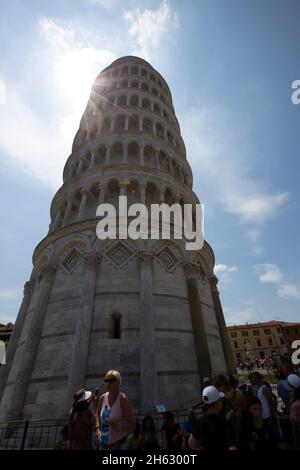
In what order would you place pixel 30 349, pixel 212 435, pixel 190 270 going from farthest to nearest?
1. pixel 190 270
2. pixel 30 349
3. pixel 212 435

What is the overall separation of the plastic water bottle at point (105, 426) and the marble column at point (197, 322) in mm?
7875

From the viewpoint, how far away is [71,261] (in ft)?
41.5

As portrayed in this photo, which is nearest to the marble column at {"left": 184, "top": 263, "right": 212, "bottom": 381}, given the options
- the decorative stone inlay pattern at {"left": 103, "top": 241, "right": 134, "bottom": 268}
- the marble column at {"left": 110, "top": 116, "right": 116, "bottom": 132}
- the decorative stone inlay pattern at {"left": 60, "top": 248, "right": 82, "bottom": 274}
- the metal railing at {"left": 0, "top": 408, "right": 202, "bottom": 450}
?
the metal railing at {"left": 0, "top": 408, "right": 202, "bottom": 450}

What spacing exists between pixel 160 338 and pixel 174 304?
1767 mm

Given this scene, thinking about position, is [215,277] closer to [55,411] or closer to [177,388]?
[177,388]

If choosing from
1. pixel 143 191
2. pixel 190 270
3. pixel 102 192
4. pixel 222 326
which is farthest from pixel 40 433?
pixel 143 191

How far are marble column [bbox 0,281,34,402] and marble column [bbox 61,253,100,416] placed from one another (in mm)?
4564

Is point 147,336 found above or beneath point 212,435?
above

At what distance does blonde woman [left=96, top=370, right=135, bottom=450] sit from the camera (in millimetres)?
3105

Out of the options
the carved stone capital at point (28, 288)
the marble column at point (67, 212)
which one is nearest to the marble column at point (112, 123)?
the marble column at point (67, 212)

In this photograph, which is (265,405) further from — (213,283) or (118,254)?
(213,283)

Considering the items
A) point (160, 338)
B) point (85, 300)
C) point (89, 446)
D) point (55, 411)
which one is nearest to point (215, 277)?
point (160, 338)

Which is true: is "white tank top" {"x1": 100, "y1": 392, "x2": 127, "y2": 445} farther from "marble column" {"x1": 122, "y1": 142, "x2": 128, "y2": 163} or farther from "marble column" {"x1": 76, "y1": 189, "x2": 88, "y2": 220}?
"marble column" {"x1": 122, "y1": 142, "x2": 128, "y2": 163}

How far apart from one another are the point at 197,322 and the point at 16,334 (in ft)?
30.1
